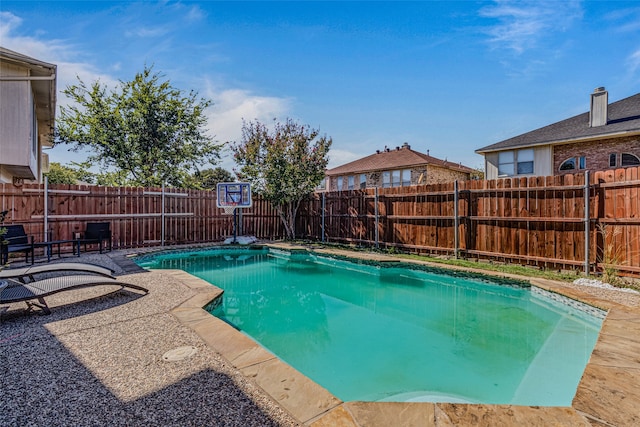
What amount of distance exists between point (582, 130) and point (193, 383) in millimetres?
15583

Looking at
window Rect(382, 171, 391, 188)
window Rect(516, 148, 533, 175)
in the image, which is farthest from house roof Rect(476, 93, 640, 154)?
window Rect(382, 171, 391, 188)

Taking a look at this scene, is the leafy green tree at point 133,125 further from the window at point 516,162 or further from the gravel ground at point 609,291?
the gravel ground at point 609,291

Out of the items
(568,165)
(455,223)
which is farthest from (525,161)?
(455,223)

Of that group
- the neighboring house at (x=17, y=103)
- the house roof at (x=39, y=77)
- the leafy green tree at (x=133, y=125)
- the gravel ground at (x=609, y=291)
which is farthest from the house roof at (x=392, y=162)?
the neighboring house at (x=17, y=103)

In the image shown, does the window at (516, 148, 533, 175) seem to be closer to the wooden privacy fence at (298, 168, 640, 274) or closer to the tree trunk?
the wooden privacy fence at (298, 168, 640, 274)

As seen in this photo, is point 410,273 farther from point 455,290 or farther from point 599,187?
point 599,187

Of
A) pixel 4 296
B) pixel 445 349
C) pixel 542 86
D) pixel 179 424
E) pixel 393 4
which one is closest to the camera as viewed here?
pixel 179 424

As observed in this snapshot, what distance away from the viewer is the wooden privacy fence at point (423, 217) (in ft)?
19.9

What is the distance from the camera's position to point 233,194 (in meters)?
11.9

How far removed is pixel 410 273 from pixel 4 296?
23.6 ft

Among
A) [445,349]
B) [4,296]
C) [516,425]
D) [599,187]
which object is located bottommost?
[445,349]

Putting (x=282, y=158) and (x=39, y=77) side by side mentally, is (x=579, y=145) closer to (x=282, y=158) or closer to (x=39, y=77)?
(x=282, y=158)

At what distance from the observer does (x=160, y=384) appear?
237cm

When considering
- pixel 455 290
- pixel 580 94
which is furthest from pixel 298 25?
pixel 580 94
